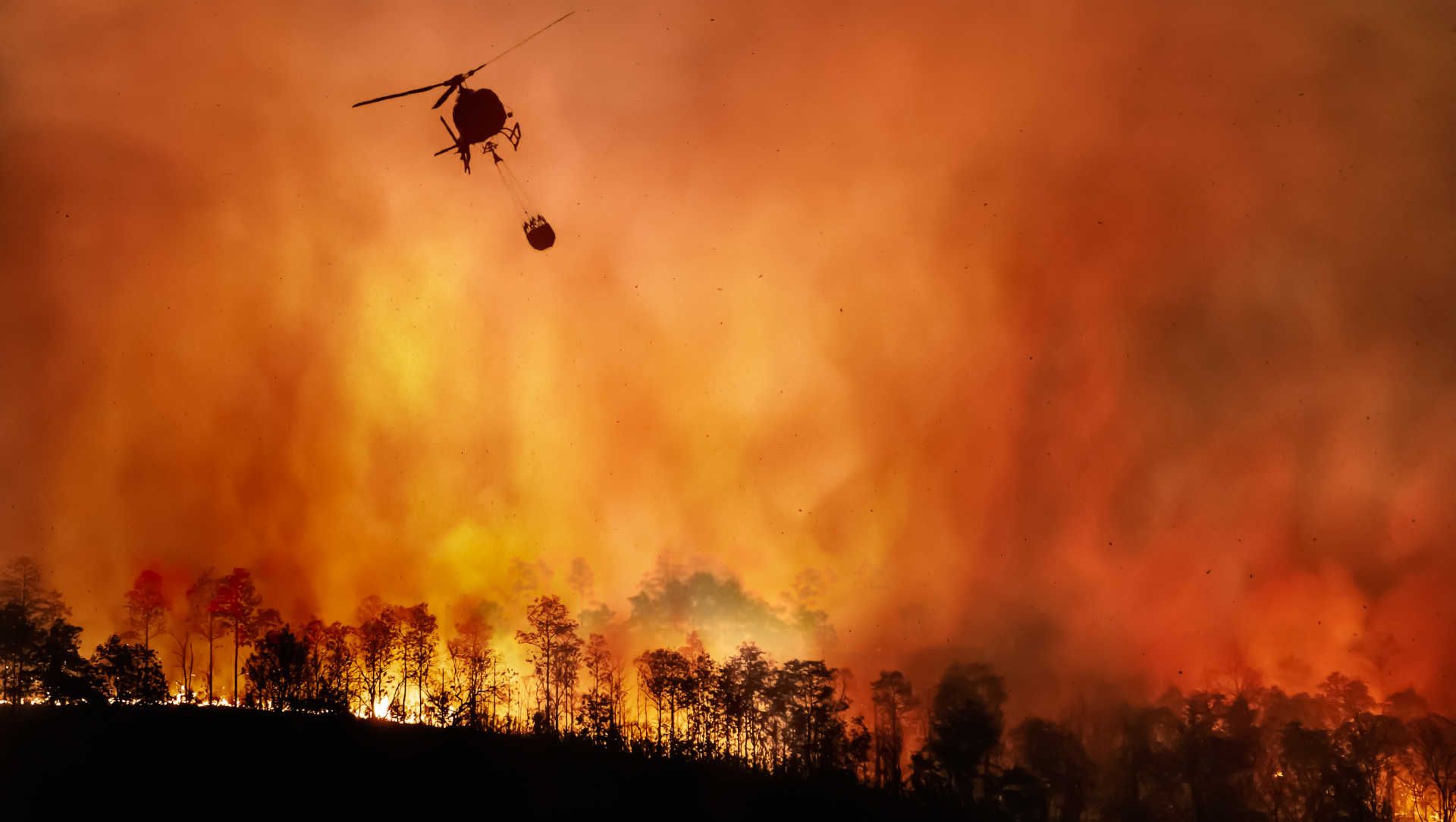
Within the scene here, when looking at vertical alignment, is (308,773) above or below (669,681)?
below

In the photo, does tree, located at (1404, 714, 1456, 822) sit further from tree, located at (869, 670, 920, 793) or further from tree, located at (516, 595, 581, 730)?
tree, located at (516, 595, 581, 730)

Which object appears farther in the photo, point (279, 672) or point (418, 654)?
point (418, 654)

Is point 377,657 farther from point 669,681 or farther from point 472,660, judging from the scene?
point 669,681

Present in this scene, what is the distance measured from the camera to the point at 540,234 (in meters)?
55.7

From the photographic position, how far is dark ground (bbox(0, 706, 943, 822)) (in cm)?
4416

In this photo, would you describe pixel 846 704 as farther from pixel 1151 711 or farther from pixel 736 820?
pixel 736 820

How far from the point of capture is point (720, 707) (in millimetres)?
103188

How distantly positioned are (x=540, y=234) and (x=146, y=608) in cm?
8630

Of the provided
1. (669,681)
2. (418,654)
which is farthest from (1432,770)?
(418,654)

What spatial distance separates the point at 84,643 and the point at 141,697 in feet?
267

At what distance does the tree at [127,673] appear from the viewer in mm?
72438

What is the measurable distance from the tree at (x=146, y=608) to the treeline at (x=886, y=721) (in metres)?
0.35

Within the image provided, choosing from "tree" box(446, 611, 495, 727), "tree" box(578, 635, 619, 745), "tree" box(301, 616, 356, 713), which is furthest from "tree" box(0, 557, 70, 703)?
"tree" box(578, 635, 619, 745)

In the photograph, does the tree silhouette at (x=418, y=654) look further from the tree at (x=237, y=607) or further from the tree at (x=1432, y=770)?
the tree at (x=1432, y=770)
